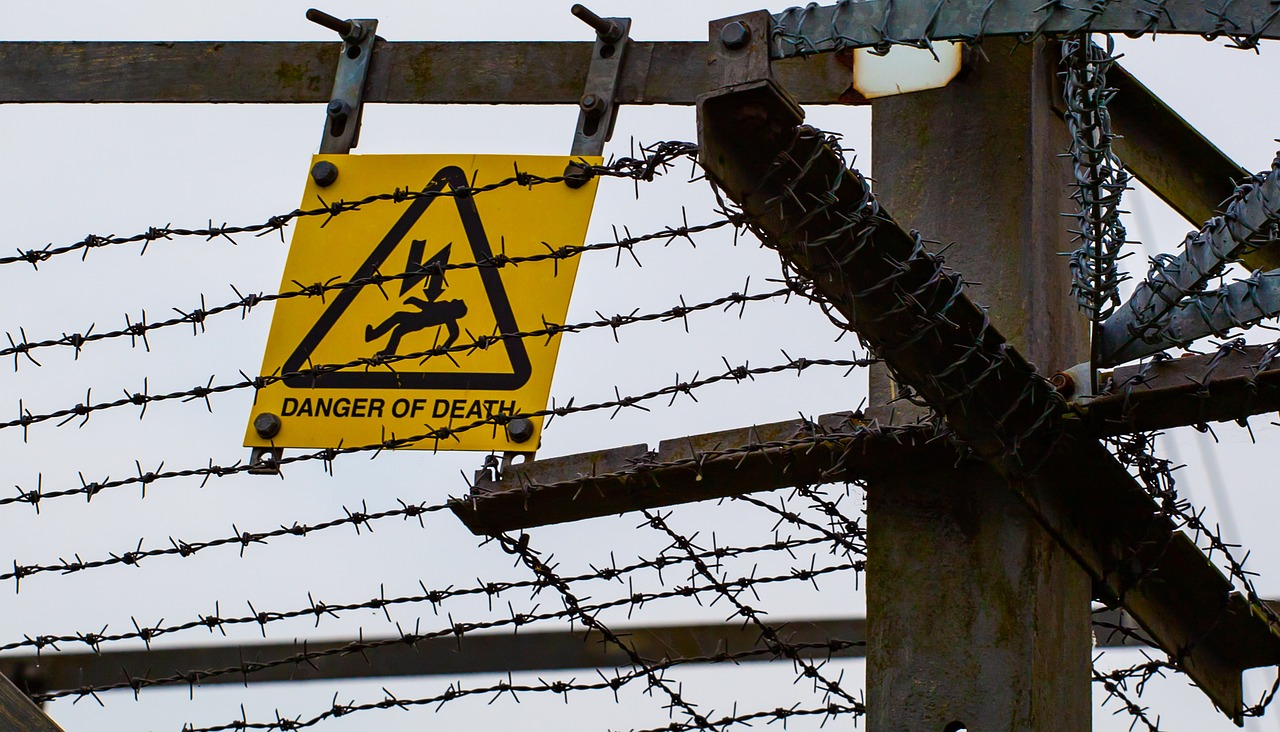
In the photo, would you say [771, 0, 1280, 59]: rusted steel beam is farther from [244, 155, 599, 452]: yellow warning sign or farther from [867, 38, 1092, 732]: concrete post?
[244, 155, 599, 452]: yellow warning sign

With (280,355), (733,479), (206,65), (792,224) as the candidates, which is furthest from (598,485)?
(206,65)

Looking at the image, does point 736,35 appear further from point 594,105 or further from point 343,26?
point 343,26

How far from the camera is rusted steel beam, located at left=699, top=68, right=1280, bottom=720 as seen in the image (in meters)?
1.94

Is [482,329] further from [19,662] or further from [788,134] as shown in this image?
[19,662]

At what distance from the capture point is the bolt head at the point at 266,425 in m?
3.31

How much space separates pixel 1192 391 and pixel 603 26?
1.58 metres

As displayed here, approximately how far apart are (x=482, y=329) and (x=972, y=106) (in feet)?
4.02

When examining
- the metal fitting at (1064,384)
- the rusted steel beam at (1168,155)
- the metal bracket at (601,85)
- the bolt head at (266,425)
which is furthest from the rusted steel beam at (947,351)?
the bolt head at (266,425)

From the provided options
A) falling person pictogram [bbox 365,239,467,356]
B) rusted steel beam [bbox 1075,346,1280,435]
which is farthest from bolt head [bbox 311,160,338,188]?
rusted steel beam [bbox 1075,346,1280,435]

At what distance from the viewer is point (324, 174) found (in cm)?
343

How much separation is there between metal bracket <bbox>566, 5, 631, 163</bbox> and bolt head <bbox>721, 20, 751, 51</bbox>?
4.51 ft

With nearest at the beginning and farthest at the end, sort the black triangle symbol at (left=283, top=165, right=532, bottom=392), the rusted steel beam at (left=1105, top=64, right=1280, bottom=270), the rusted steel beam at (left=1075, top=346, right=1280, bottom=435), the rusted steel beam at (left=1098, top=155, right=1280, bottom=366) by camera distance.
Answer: the rusted steel beam at (left=1098, top=155, right=1280, bottom=366), the rusted steel beam at (left=1075, top=346, right=1280, bottom=435), the rusted steel beam at (left=1105, top=64, right=1280, bottom=270), the black triangle symbol at (left=283, top=165, right=532, bottom=392)

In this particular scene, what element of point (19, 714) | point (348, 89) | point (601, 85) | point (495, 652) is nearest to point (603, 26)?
point (601, 85)

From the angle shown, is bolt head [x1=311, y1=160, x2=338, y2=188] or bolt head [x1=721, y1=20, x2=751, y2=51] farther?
bolt head [x1=311, y1=160, x2=338, y2=188]
